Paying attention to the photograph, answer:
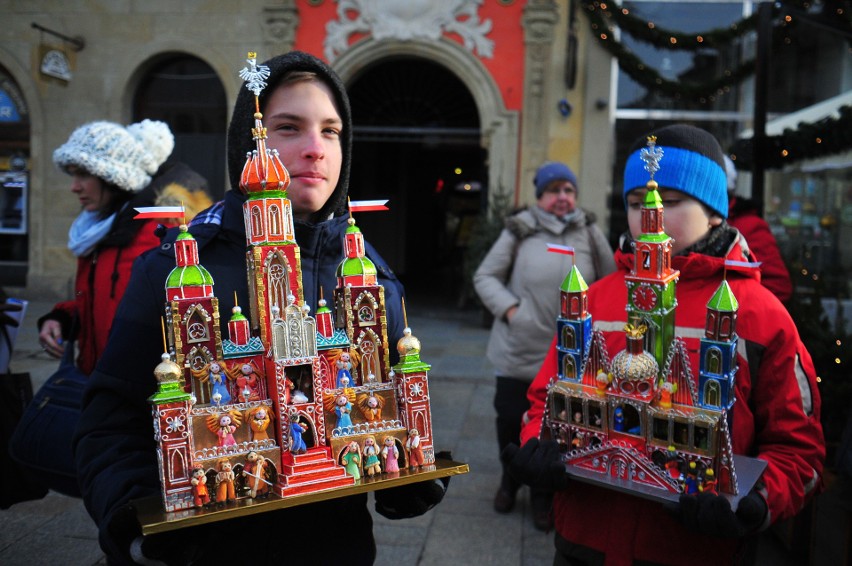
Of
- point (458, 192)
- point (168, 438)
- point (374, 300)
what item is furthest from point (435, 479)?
point (458, 192)

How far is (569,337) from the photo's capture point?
2.07 meters

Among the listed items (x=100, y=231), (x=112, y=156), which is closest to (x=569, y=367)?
(x=100, y=231)

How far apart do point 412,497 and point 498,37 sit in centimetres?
1022

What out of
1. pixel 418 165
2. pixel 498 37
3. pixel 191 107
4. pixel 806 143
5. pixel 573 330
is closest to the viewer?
pixel 573 330

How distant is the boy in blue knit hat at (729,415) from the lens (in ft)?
6.43

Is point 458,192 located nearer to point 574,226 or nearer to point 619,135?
point 619,135

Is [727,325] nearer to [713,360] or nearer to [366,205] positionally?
[713,360]

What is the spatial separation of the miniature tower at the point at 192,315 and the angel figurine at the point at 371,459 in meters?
0.38

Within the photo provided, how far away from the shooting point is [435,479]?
170 cm

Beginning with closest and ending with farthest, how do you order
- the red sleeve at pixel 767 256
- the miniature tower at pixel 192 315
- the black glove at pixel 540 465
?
the miniature tower at pixel 192 315
the black glove at pixel 540 465
the red sleeve at pixel 767 256

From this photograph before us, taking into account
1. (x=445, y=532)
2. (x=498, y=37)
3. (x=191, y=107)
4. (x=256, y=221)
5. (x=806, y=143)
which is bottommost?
(x=445, y=532)

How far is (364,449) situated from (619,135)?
10.4 m

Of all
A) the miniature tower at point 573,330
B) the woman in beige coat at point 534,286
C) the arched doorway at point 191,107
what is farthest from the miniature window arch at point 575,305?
the arched doorway at point 191,107

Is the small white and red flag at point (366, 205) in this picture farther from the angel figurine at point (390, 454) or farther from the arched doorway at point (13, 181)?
the arched doorway at point (13, 181)
